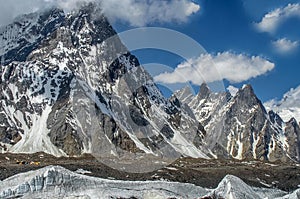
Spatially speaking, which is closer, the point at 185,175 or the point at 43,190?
the point at 43,190

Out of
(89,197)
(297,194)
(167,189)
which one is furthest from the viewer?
(167,189)

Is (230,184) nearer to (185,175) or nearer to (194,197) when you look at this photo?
(194,197)

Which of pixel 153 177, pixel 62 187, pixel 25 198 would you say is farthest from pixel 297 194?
pixel 153 177

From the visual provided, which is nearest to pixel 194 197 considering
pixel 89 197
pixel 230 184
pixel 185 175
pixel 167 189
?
pixel 167 189

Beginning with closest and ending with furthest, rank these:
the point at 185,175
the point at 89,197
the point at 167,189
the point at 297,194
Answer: the point at 297,194
the point at 89,197
the point at 167,189
the point at 185,175

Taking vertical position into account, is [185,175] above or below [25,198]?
above

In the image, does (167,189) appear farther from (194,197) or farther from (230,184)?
(230,184)

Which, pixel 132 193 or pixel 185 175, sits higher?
pixel 185 175

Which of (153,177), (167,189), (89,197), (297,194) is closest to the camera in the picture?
(297,194)

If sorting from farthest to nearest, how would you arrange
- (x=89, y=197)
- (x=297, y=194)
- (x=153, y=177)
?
(x=153, y=177), (x=89, y=197), (x=297, y=194)
